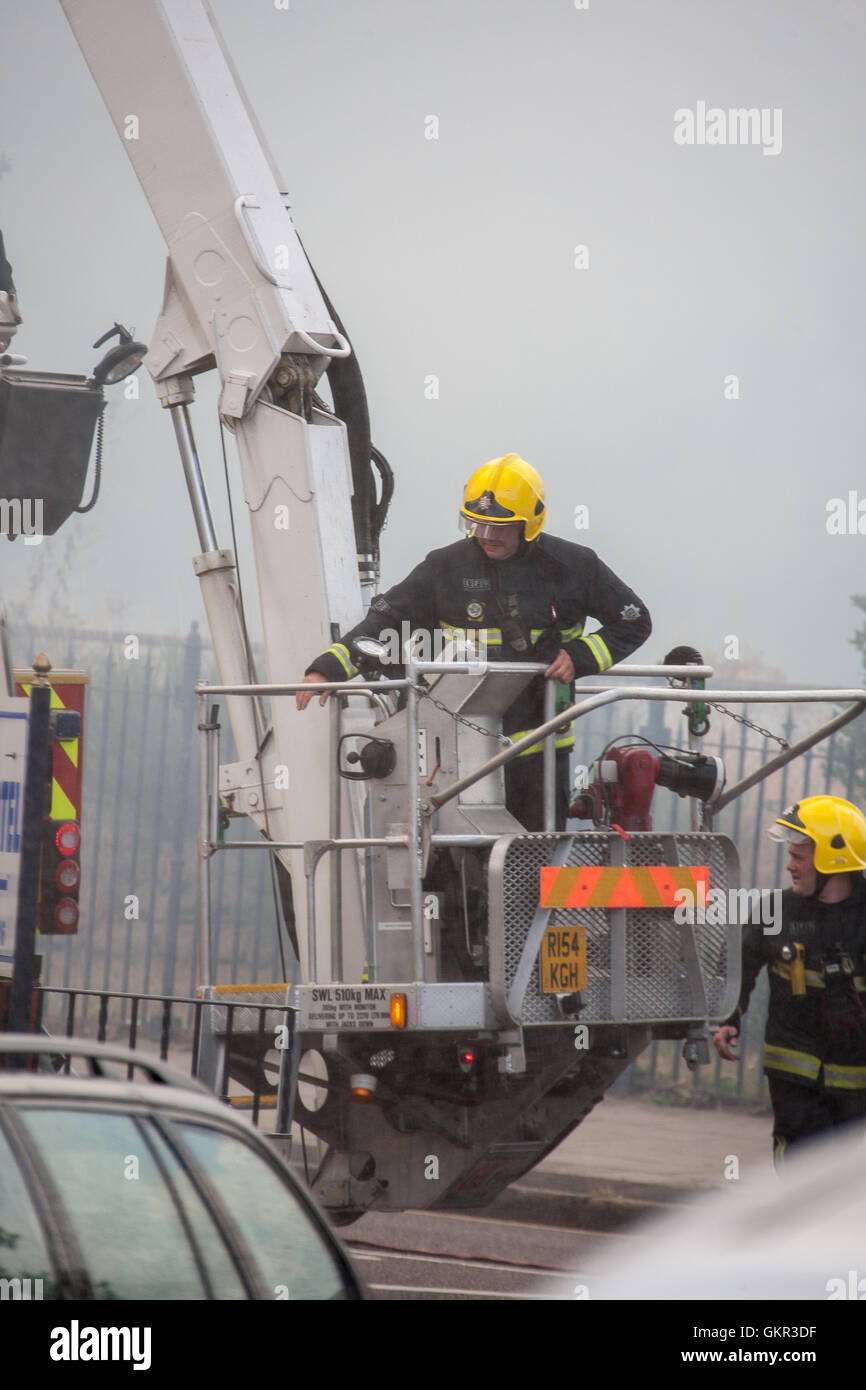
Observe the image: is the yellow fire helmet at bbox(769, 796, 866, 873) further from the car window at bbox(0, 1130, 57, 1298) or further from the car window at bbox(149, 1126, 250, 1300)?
the car window at bbox(0, 1130, 57, 1298)

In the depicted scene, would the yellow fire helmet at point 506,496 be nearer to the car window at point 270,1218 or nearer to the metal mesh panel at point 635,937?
the metal mesh panel at point 635,937

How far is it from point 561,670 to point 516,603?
378 millimetres

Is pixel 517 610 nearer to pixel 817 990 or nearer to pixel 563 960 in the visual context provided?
pixel 563 960

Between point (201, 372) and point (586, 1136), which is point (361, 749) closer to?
point (201, 372)

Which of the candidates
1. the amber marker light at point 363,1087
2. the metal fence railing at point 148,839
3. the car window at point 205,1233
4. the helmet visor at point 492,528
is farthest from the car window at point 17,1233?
the metal fence railing at point 148,839

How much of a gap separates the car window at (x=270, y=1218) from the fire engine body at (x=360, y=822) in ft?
8.17

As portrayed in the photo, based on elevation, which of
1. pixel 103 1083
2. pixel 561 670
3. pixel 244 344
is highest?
pixel 244 344

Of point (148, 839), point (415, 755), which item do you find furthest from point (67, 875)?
point (148, 839)

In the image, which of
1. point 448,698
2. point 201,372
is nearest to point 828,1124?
point 448,698

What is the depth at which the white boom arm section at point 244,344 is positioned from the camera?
646 cm

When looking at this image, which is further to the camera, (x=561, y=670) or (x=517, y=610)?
(x=517, y=610)

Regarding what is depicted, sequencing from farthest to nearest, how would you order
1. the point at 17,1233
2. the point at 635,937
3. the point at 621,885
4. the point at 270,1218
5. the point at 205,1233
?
the point at 635,937 → the point at 621,885 → the point at 270,1218 → the point at 205,1233 → the point at 17,1233

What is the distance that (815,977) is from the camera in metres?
5.87
